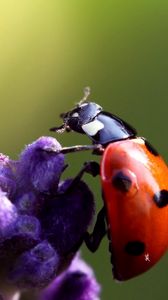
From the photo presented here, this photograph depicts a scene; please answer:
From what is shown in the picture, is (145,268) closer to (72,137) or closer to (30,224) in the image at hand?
(30,224)

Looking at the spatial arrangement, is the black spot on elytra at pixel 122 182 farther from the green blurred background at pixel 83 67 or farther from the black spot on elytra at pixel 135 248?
the green blurred background at pixel 83 67

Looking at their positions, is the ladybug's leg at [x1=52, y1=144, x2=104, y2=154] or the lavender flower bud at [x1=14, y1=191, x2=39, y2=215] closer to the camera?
the lavender flower bud at [x1=14, y1=191, x2=39, y2=215]

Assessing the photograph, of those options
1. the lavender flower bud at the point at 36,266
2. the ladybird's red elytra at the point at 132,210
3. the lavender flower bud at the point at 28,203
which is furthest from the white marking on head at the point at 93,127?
the lavender flower bud at the point at 36,266

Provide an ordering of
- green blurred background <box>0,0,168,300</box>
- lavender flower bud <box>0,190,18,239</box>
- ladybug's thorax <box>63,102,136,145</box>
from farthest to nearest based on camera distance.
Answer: green blurred background <box>0,0,168,300</box>
ladybug's thorax <box>63,102,136,145</box>
lavender flower bud <box>0,190,18,239</box>

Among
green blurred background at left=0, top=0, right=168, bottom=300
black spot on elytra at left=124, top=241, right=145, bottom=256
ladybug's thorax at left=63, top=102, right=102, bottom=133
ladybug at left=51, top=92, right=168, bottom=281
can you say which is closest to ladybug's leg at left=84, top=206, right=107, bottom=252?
ladybug at left=51, top=92, right=168, bottom=281

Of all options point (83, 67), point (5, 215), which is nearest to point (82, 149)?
point (5, 215)

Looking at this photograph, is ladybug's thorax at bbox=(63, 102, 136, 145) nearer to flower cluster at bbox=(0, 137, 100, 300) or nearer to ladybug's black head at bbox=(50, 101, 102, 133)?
ladybug's black head at bbox=(50, 101, 102, 133)
